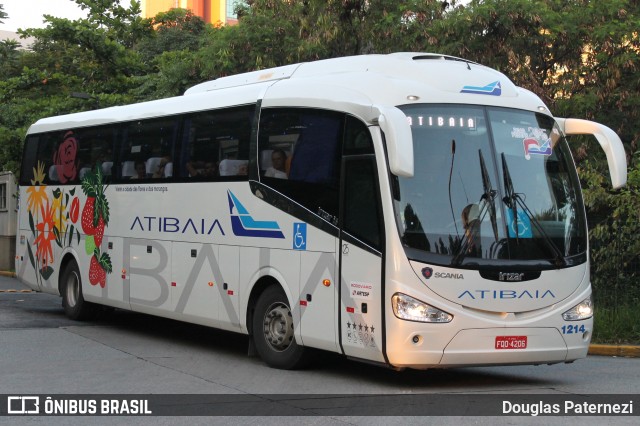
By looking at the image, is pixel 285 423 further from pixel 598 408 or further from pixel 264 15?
pixel 264 15

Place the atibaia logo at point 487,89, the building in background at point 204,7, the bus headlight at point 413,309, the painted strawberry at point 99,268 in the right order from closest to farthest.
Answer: the bus headlight at point 413,309 → the atibaia logo at point 487,89 → the painted strawberry at point 99,268 → the building in background at point 204,7

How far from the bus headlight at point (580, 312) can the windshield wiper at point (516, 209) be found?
1.66ft

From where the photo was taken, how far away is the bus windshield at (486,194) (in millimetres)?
10531

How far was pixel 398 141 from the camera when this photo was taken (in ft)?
32.3

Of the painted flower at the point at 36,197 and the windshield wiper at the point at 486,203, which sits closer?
the windshield wiper at the point at 486,203

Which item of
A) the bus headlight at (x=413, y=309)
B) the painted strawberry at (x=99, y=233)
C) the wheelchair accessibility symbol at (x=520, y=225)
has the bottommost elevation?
the bus headlight at (x=413, y=309)

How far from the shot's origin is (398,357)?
10.3m

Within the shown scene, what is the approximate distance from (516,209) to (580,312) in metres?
1.40

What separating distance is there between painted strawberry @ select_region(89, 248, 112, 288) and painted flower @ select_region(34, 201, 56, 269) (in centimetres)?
189

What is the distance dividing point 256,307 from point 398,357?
9.86 ft

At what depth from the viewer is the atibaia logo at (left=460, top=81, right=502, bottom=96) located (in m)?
11.3

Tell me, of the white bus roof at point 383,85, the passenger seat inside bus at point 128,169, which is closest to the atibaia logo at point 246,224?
the white bus roof at point 383,85

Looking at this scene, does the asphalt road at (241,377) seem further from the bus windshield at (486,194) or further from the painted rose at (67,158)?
the painted rose at (67,158)

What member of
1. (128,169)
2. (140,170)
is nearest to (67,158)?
(128,169)
